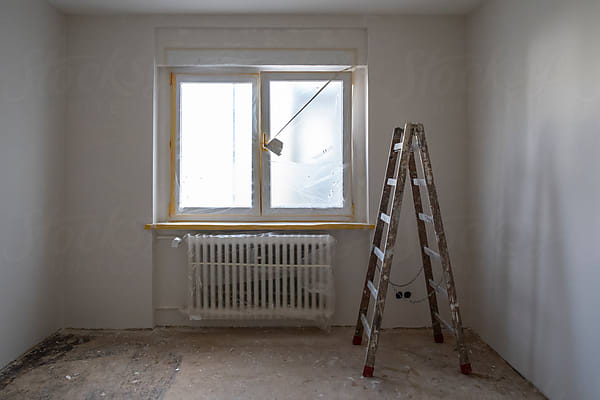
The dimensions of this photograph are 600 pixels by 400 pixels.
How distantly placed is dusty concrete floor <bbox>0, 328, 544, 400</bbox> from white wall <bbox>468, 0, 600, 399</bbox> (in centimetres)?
29

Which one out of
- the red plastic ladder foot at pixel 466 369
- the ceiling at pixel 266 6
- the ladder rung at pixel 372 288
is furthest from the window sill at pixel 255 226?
the ceiling at pixel 266 6

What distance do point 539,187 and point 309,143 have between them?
164 cm

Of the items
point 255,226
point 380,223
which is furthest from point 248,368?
point 380,223

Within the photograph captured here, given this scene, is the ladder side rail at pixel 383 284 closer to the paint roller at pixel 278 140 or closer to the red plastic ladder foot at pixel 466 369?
the red plastic ladder foot at pixel 466 369

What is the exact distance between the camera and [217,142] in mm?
3318

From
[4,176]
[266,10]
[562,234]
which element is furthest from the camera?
[266,10]

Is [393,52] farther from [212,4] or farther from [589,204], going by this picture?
[589,204]

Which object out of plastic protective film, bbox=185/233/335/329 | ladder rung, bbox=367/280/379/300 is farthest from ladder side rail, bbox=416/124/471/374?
plastic protective film, bbox=185/233/335/329

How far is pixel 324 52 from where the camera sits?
126 inches

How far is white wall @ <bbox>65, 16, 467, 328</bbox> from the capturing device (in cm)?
317

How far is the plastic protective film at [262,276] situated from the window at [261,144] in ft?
0.90

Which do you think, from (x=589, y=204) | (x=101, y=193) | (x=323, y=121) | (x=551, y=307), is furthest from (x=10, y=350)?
(x=589, y=204)

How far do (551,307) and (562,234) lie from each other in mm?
395

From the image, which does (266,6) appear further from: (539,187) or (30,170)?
(539,187)
